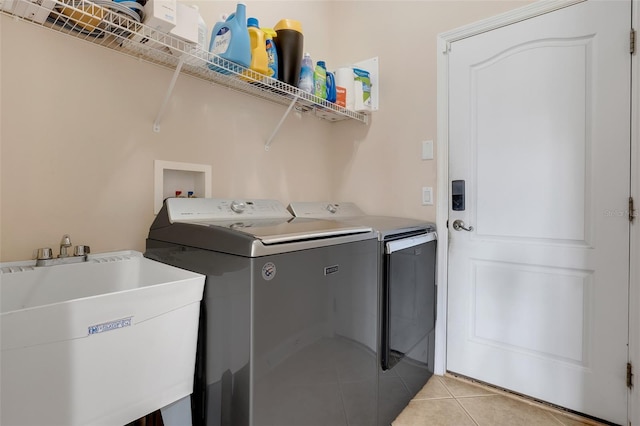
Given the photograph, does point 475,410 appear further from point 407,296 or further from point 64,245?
point 64,245

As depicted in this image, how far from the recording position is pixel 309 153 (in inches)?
93.4

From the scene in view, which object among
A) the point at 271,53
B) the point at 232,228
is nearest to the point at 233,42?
the point at 271,53

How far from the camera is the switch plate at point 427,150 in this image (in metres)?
2.08

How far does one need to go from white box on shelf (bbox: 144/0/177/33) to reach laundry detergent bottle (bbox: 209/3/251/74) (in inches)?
9.2

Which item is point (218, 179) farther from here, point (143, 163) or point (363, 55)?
point (363, 55)

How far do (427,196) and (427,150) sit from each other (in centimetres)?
30

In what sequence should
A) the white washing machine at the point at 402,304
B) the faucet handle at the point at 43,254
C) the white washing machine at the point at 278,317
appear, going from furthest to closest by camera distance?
the white washing machine at the point at 402,304, the faucet handle at the point at 43,254, the white washing machine at the point at 278,317

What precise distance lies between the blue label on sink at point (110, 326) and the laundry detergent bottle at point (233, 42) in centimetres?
105

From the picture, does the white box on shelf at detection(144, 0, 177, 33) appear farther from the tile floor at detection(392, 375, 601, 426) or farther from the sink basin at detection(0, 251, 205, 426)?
the tile floor at detection(392, 375, 601, 426)

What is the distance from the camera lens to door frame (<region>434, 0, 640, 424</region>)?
4.92 feet

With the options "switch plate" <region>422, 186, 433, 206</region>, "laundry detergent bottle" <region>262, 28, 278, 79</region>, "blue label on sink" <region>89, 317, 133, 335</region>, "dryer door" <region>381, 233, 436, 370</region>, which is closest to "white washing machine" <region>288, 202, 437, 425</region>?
"dryer door" <region>381, 233, 436, 370</region>

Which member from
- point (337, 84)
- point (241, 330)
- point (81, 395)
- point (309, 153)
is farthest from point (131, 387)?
point (337, 84)

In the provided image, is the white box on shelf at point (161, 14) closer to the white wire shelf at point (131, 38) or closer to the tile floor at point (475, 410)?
the white wire shelf at point (131, 38)

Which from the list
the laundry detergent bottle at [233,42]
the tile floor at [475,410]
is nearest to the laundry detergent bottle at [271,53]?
the laundry detergent bottle at [233,42]
